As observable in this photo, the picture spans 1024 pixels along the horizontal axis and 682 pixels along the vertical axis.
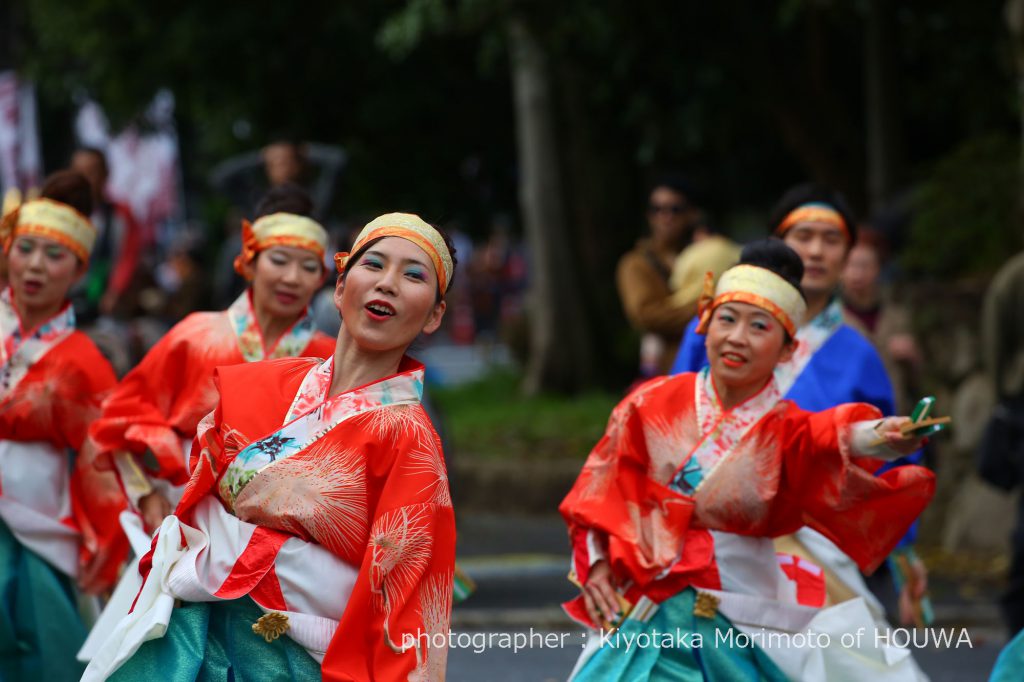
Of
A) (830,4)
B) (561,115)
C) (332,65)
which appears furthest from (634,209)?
(830,4)

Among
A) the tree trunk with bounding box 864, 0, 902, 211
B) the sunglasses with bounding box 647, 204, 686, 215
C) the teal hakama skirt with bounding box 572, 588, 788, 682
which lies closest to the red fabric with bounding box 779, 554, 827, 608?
the teal hakama skirt with bounding box 572, 588, 788, 682

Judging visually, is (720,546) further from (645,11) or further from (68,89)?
(68,89)

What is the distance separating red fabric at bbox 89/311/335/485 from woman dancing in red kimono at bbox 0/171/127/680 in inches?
8.4

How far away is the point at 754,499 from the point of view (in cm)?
481

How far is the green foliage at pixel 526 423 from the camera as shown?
1258 centimetres

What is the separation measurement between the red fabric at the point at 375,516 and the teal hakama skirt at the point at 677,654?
2.66 ft

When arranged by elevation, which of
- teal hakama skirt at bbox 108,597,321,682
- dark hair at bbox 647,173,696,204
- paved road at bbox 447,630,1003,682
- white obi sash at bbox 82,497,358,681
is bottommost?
paved road at bbox 447,630,1003,682

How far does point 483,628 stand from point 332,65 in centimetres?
929

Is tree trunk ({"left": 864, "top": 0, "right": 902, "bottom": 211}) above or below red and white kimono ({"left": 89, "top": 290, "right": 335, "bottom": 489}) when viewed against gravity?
above

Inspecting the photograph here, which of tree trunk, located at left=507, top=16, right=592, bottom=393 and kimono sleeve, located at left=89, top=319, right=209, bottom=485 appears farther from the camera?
tree trunk, located at left=507, top=16, right=592, bottom=393

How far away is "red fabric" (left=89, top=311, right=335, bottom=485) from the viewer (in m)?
5.44

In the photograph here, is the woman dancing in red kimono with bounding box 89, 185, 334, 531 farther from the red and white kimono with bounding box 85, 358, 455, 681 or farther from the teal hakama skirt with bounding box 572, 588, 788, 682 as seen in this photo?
the teal hakama skirt with bounding box 572, 588, 788, 682

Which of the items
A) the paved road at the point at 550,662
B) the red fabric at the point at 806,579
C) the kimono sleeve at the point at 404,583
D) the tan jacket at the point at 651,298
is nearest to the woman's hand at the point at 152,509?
the kimono sleeve at the point at 404,583

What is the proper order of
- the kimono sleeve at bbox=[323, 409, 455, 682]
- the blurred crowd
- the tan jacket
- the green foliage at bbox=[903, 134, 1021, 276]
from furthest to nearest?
the green foliage at bbox=[903, 134, 1021, 276] → the tan jacket → the blurred crowd → the kimono sleeve at bbox=[323, 409, 455, 682]
